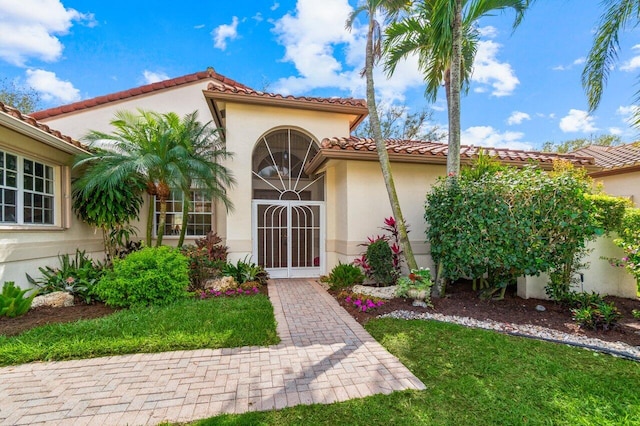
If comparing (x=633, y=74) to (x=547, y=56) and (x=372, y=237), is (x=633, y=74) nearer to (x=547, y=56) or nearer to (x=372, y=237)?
(x=547, y=56)

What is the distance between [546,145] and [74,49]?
38883 millimetres

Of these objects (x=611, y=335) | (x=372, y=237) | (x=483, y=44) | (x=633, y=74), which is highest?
(x=483, y=44)

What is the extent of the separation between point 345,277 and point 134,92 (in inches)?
474

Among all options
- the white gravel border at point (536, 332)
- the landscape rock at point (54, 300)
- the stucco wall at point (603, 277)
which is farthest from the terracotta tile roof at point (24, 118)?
the stucco wall at point (603, 277)

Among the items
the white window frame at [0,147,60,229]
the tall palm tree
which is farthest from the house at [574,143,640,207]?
the white window frame at [0,147,60,229]

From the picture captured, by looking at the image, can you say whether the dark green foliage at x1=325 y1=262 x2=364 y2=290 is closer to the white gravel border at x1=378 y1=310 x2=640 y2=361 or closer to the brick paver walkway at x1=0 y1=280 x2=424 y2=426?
the white gravel border at x1=378 y1=310 x2=640 y2=361

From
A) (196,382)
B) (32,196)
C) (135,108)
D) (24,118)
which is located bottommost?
(196,382)

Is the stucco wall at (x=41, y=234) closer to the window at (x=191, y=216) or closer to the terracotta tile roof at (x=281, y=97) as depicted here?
the window at (x=191, y=216)

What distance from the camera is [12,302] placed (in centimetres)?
542

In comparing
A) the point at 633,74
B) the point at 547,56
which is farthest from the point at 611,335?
the point at 547,56

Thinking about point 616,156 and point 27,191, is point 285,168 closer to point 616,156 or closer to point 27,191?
point 27,191

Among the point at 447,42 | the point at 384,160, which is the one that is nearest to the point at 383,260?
the point at 384,160

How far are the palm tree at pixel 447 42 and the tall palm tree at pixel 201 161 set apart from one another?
5.67 m

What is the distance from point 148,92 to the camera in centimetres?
1211
